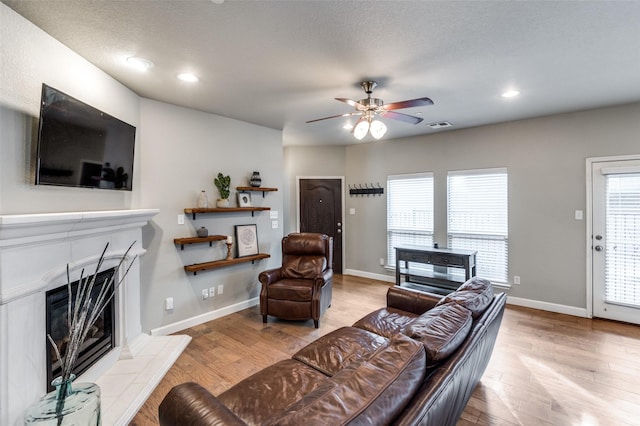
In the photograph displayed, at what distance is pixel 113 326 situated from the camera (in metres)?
2.77

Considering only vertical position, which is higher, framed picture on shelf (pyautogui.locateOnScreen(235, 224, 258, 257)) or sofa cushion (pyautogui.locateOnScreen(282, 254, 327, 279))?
framed picture on shelf (pyautogui.locateOnScreen(235, 224, 258, 257))

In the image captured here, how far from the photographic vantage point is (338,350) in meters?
2.06

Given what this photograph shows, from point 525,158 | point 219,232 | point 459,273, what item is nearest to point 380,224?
point 459,273

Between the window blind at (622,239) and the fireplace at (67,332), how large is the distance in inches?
217

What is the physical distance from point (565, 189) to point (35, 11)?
18.0 ft

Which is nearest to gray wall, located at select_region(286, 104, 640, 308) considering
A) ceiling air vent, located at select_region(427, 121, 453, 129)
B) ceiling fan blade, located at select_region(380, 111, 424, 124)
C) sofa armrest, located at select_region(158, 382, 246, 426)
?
ceiling air vent, located at select_region(427, 121, 453, 129)

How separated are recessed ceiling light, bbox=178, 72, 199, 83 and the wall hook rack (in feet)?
12.4

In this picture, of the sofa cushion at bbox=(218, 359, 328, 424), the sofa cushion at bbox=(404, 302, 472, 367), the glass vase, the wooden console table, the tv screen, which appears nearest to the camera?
the sofa cushion at bbox=(404, 302, 472, 367)

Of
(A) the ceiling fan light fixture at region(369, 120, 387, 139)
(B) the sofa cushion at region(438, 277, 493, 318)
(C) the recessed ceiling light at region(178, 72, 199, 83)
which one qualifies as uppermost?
(C) the recessed ceiling light at region(178, 72, 199, 83)

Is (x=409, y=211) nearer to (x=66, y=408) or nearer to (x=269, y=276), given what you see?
(x=269, y=276)

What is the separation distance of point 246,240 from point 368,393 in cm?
343

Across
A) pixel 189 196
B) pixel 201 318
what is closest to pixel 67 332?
pixel 201 318

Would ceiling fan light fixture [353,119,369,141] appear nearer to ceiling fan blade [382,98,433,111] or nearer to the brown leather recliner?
ceiling fan blade [382,98,433,111]

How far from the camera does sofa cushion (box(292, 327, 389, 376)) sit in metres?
1.93
